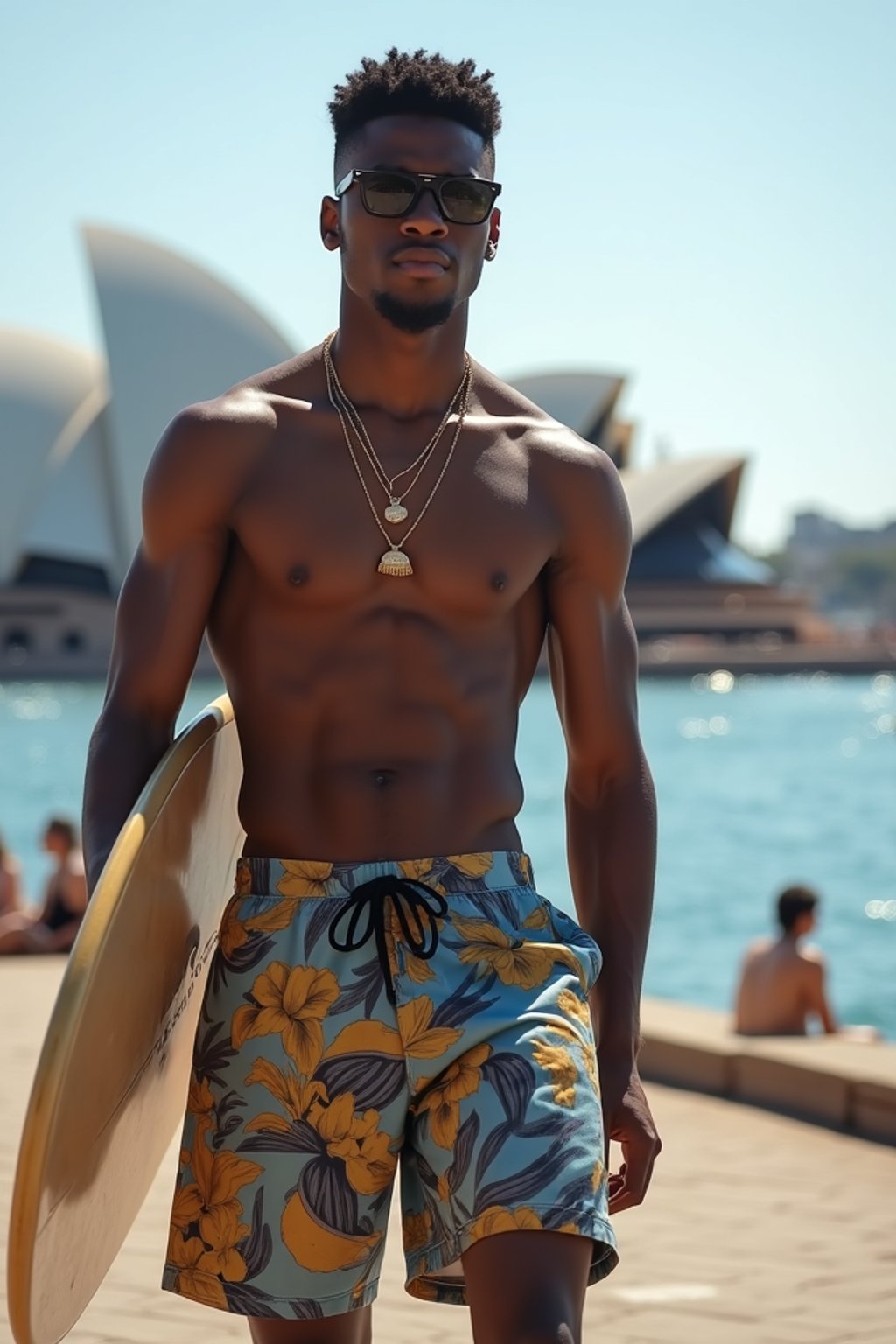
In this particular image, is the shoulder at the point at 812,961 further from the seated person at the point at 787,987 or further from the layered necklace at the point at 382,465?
the layered necklace at the point at 382,465

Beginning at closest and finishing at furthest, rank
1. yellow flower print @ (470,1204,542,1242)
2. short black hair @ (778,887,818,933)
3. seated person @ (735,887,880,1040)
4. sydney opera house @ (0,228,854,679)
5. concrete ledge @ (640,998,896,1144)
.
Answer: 1. yellow flower print @ (470,1204,542,1242)
2. concrete ledge @ (640,998,896,1144)
3. seated person @ (735,887,880,1040)
4. short black hair @ (778,887,818,933)
5. sydney opera house @ (0,228,854,679)

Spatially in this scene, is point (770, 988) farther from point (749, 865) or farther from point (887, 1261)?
point (749, 865)

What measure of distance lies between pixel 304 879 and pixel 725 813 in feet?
83.2

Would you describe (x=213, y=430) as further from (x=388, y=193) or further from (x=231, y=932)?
(x=231, y=932)

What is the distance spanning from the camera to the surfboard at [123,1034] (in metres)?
1.71

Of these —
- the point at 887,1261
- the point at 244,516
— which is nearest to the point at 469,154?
the point at 244,516

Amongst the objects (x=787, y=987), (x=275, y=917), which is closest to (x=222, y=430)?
(x=275, y=917)

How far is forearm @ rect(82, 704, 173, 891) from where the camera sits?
2.02 m

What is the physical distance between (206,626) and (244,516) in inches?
5.3

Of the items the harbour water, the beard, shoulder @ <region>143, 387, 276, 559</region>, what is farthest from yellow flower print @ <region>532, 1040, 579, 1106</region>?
the harbour water

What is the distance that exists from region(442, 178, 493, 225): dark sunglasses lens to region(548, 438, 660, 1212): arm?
0.85 feet

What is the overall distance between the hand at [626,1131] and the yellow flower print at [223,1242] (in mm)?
361

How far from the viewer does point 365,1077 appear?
6.59ft

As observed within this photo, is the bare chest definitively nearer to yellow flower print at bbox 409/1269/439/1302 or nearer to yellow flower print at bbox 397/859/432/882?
yellow flower print at bbox 397/859/432/882
